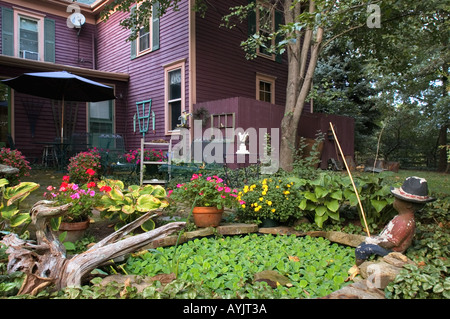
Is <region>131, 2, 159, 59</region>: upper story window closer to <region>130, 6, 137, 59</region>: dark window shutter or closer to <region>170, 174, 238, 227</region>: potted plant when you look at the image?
<region>130, 6, 137, 59</region>: dark window shutter

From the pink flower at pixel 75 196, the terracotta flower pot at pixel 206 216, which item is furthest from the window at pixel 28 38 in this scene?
the terracotta flower pot at pixel 206 216

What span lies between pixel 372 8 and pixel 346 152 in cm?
638

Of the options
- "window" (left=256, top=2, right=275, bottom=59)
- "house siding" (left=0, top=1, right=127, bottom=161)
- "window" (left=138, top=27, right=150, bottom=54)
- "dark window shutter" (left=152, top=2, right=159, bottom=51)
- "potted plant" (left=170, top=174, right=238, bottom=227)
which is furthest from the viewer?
"window" (left=138, top=27, right=150, bottom=54)

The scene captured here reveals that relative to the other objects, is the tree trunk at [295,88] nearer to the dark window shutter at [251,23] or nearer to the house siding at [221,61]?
the house siding at [221,61]

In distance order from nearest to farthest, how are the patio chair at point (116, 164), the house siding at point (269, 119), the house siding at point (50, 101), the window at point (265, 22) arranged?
the patio chair at point (116, 164)
the house siding at point (269, 119)
the window at point (265, 22)
the house siding at point (50, 101)

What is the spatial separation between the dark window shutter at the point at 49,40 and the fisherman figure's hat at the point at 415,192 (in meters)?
12.2

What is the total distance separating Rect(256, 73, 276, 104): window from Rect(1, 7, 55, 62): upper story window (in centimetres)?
747

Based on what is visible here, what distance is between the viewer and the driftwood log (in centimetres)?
177

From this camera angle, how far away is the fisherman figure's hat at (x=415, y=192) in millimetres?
2051

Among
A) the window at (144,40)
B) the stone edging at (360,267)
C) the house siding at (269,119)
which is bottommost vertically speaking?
the stone edging at (360,267)

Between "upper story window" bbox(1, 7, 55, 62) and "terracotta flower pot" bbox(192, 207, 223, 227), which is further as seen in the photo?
"upper story window" bbox(1, 7, 55, 62)

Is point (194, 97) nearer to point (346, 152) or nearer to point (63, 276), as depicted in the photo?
point (346, 152)

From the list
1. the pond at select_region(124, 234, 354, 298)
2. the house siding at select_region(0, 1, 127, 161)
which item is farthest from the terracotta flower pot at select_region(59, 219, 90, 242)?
the house siding at select_region(0, 1, 127, 161)
